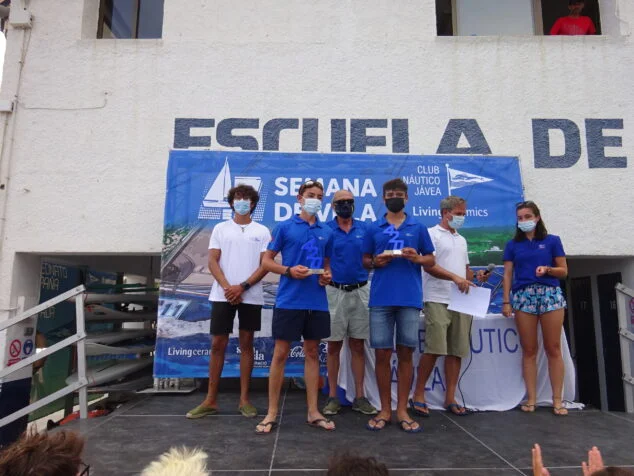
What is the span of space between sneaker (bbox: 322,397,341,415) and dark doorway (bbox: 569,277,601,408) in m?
3.49

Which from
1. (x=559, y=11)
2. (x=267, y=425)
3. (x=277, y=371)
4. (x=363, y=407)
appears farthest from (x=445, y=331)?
(x=559, y=11)

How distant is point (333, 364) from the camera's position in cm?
362

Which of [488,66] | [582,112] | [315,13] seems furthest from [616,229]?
[315,13]

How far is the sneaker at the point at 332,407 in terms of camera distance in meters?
3.43

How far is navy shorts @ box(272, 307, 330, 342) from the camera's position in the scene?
309cm

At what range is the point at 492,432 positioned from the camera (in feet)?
10.1

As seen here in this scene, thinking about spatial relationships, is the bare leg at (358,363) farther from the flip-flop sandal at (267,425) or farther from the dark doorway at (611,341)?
the dark doorway at (611,341)

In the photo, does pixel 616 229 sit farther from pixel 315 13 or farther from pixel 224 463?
pixel 224 463

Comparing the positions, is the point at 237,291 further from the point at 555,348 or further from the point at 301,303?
the point at 555,348

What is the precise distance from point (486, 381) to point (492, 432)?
815mm

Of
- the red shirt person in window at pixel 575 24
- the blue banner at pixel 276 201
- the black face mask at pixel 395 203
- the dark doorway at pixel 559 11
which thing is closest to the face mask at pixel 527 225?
the blue banner at pixel 276 201

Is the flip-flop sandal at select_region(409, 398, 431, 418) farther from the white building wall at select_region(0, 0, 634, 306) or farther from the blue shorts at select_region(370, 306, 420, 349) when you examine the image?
the white building wall at select_region(0, 0, 634, 306)

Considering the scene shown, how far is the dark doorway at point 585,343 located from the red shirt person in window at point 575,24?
2.92m

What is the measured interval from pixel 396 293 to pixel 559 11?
5.07m
